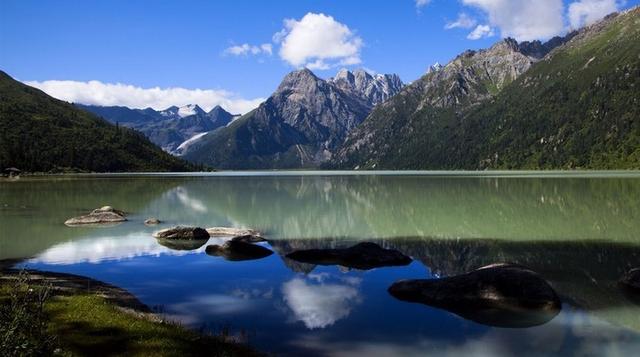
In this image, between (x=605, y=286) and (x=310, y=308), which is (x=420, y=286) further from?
(x=605, y=286)

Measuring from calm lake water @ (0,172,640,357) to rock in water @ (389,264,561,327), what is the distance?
0.79m

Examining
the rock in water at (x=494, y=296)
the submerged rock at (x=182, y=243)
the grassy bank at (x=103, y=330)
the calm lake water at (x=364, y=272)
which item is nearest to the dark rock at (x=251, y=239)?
the calm lake water at (x=364, y=272)

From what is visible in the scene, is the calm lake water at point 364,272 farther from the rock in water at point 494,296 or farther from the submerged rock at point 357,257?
the submerged rock at point 357,257

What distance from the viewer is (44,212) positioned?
223 feet

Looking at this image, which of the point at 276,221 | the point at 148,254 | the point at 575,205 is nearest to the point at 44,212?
the point at 276,221

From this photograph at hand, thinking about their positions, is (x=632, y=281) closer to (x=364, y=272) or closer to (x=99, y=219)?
(x=364, y=272)

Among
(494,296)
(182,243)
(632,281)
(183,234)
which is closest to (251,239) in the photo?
(182,243)

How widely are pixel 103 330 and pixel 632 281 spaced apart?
24.2 m

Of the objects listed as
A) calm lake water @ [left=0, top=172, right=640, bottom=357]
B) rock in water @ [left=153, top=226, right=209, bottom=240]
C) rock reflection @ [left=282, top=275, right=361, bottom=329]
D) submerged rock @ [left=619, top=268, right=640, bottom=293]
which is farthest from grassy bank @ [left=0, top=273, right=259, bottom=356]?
rock in water @ [left=153, top=226, right=209, bottom=240]

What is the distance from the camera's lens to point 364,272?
1228 inches

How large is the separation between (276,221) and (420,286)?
3557cm

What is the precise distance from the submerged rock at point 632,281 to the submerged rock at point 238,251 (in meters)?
22.6

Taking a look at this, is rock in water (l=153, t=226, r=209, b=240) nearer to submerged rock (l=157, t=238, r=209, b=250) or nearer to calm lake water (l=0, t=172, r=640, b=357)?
submerged rock (l=157, t=238, r=209, b=250)

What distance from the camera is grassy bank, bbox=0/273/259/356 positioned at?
1391 centimetres
